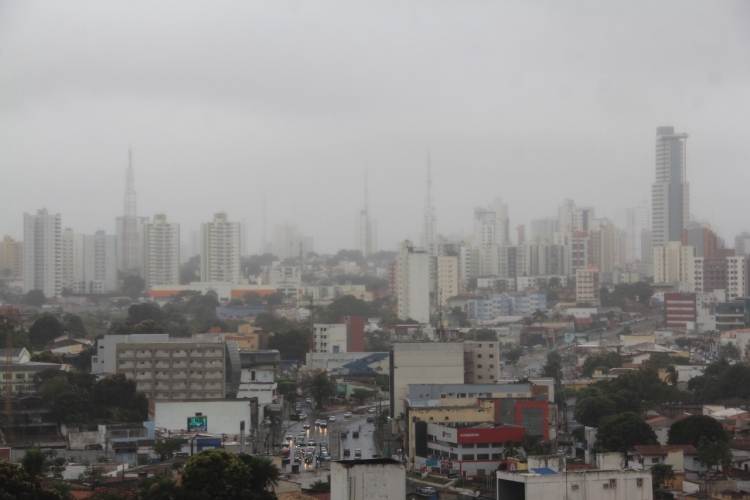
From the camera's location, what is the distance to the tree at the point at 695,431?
1228cm

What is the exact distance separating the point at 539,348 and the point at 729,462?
17159mm

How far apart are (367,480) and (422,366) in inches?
322

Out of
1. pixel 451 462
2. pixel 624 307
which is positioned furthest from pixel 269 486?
pixel 624 307

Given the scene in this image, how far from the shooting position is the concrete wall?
14.0 metres

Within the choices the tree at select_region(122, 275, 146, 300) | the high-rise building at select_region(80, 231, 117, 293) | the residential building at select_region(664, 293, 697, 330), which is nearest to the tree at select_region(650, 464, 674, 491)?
the residential building at select_region(664, 293, 697, 330)

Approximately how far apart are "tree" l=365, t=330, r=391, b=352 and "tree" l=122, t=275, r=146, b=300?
68.6 feet

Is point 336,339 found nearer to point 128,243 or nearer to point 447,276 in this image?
point 447,276

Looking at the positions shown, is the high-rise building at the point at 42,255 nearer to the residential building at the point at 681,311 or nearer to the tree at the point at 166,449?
the residential building at the point at 681,311

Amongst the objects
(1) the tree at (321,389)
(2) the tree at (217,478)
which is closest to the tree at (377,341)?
(1) the tree at (321,389)

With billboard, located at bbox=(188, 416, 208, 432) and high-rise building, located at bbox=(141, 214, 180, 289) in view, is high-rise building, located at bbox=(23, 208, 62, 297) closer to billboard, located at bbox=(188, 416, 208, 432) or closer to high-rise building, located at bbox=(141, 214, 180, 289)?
high-rise building, located at bbox=(141, 214, 180, 289)

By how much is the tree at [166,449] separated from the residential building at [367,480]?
5.04 m

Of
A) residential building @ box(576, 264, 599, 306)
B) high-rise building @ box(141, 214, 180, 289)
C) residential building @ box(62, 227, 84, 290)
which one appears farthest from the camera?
high-rise building @ box(141, 214, 180, 289)

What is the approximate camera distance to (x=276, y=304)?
42312 millimetres

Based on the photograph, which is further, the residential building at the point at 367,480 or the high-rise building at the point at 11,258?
the high-rise building at the point at 11,258
